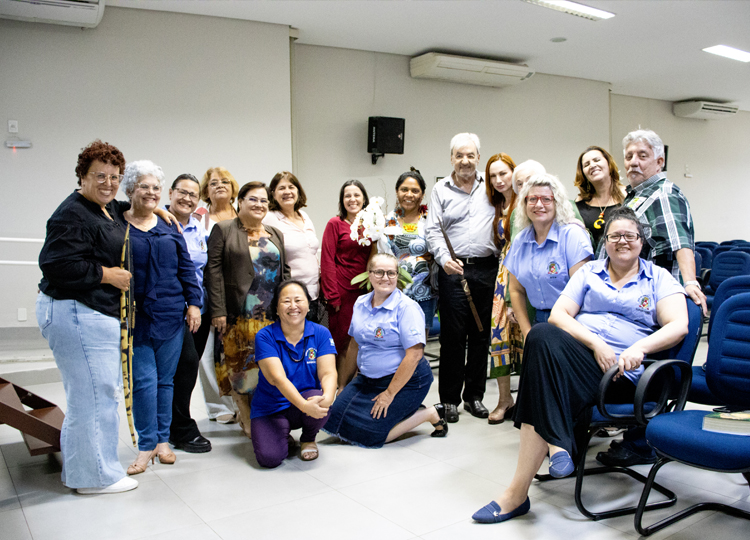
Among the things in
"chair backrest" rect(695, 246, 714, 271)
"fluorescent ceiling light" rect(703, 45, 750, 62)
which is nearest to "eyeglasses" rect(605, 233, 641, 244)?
"chair backrest" rect(695, 246, 714, 271)

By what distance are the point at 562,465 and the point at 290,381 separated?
1.39 meters

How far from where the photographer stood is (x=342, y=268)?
370 cm

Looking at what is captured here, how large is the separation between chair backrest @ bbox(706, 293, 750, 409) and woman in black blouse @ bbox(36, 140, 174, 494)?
2449mm

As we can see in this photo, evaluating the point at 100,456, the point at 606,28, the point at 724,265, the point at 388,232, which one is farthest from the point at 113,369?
the point at 606,28

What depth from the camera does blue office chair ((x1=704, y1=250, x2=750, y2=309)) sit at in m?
5.39

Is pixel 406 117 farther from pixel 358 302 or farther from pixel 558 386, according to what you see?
pixel 558 386

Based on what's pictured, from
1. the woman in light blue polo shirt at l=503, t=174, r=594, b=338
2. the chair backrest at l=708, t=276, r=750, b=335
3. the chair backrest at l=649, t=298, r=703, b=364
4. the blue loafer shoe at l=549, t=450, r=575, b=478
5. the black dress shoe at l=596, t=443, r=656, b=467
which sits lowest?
the black dress shoe at l=596, t=443, r=656, b=467

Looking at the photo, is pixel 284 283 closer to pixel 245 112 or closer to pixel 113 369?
pixel 113 369

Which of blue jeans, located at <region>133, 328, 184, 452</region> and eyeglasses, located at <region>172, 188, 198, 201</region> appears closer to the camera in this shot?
blue jeans, located at <region>133, 328, 184, 452</region>

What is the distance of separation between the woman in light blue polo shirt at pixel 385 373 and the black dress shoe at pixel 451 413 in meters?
0.23

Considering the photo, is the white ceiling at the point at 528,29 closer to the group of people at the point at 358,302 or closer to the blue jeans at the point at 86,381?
the group of people at the point at 358,302

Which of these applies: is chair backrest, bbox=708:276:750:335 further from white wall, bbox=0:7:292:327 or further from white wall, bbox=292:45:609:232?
white wall, bbox=292:45:609:232

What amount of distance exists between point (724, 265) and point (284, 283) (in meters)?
4.67

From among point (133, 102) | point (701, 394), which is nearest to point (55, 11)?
point (133, 102)
